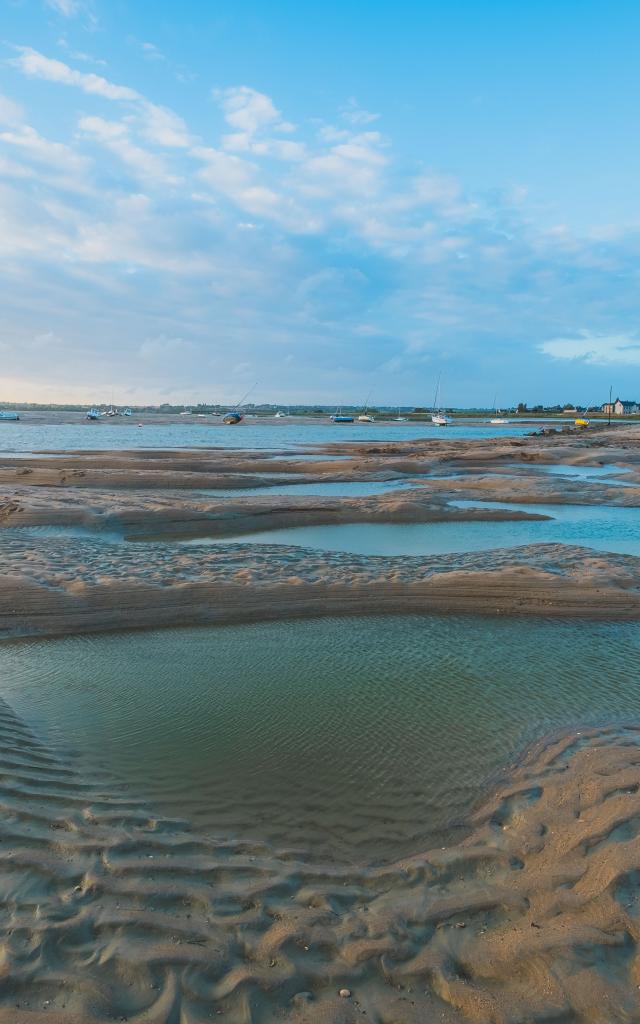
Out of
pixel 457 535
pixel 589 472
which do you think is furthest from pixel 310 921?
pixel 589 472

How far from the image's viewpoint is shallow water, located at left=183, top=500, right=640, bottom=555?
1859 cm

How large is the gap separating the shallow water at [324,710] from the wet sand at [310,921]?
0.57m

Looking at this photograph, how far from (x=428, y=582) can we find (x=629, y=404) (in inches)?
7304

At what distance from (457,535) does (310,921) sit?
16962 millimetres

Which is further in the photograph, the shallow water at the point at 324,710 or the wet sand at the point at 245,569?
the wet sand at the point at 245,569

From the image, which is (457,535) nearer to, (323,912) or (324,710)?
(324,710)

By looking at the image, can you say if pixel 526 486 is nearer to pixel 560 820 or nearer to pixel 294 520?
pixel 294 520

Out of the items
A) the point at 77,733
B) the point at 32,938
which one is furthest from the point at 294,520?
the point at 32,938

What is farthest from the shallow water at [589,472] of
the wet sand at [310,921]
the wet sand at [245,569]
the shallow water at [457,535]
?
the wet sand at [310,921]

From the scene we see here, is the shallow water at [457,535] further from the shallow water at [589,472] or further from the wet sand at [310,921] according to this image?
the shallow water at [589,472]

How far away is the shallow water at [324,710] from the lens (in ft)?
20.4

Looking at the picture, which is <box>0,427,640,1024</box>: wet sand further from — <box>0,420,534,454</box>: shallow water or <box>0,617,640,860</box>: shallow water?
<box>0,420,534,454</box>: shallow water

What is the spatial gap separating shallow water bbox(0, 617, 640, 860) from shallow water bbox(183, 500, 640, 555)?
660 cm

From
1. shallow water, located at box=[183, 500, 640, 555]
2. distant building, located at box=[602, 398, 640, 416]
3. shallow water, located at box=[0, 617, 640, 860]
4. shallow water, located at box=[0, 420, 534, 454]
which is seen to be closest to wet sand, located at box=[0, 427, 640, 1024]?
shallow water, located at box=[0, 617, 640, 860]
